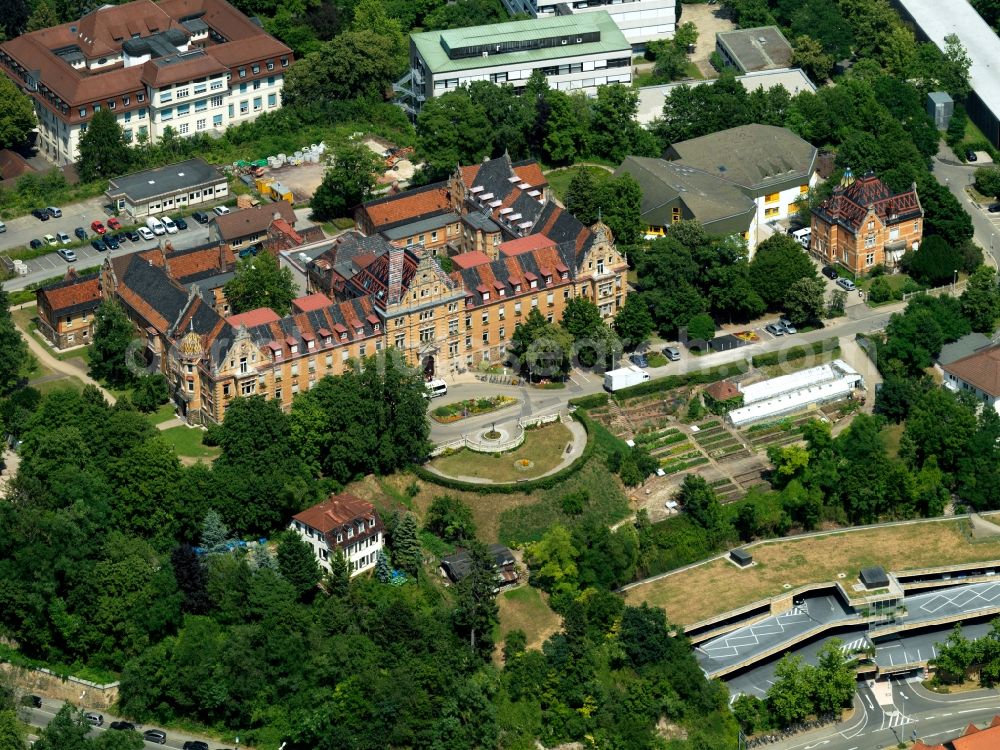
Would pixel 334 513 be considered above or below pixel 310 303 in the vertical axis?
below

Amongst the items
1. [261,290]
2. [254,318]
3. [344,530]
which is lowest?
[344,530]

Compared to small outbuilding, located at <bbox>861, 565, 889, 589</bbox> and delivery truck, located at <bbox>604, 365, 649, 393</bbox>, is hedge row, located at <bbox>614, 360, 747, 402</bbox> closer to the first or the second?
delivery truck, located at <bbox>604, 365, 649, 393</bbox>

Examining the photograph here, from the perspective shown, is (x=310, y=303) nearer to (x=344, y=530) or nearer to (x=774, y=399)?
(x=344, y=530)

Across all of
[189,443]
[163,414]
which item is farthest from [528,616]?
[163,414]

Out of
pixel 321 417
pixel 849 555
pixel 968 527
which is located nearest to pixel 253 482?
pixel 321 417

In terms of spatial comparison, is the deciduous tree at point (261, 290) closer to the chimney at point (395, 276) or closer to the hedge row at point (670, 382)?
the chimney at point (395, 276)

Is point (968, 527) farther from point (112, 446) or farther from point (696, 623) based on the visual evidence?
point (112, 446)

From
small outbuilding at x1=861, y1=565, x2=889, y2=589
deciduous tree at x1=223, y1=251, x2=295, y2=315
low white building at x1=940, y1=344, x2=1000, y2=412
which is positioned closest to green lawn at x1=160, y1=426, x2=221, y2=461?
deciduous tree at x1=223, y1=251, x2=295, y2=315
